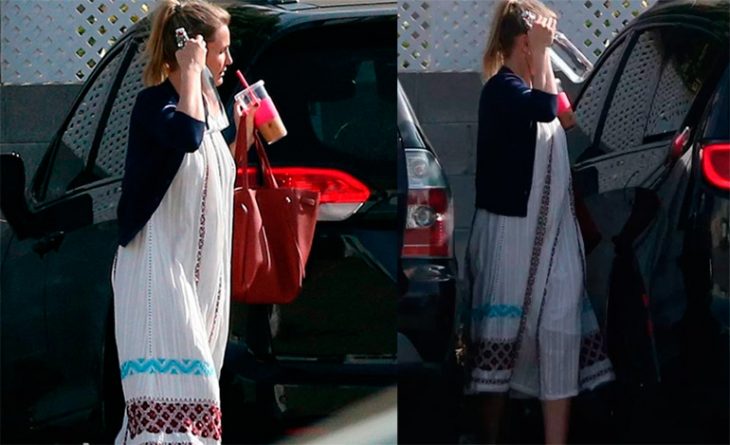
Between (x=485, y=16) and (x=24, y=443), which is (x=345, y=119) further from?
(x=24, y=443)

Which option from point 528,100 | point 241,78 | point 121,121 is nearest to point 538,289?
point 528,100

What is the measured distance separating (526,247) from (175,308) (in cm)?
110

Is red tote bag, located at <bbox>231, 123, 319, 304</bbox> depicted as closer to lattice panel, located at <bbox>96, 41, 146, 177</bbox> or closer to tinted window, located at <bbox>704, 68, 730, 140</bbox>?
lattice panel, located at <bbox>96, 41, 146, 177</bbox>

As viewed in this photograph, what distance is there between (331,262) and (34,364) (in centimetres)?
110

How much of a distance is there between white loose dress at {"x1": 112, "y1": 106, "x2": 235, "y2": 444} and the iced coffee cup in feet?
0.52

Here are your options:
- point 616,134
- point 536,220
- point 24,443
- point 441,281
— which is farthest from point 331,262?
point 24,443

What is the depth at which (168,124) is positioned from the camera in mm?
3461

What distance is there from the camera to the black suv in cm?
386

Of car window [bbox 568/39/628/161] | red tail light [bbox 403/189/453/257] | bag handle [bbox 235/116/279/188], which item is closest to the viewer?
bag handle [bbox 235/116/279/188]

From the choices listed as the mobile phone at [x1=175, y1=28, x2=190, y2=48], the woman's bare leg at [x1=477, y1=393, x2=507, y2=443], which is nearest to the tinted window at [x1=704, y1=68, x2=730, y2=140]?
the woman's bare leg at [x1=477, y1=393, x2=507, y2=443]

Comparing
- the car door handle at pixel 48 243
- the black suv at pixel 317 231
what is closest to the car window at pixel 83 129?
the black suv at pixel 317 231

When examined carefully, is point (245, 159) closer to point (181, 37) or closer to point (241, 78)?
point (241, 78)

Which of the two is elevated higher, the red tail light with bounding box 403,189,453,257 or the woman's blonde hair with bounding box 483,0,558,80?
the woman's blonde hair with bounding box 483,0,558,80

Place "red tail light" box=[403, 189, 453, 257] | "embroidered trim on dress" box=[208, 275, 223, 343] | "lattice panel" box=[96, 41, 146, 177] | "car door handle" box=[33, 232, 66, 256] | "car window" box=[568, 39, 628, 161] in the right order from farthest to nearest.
Result: "car door handle" box=[33, 232, 66, 256], "lattice panel" box=[96, 41, 146, 177], "car window" box=[568, 39, 628, 161], "red tail light" box=[403, 189, 453, 257], "embroidered trim on dress" box=[208, 275, 223, 343]
